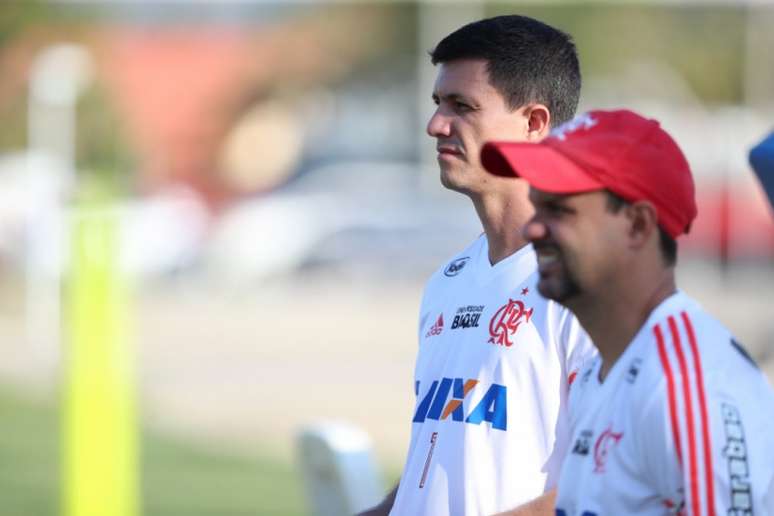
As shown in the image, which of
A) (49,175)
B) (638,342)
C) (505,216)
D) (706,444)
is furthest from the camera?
(49,175)

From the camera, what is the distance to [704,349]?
8.94 ft

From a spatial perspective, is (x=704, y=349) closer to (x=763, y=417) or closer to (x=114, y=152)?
(x=763, y=417)

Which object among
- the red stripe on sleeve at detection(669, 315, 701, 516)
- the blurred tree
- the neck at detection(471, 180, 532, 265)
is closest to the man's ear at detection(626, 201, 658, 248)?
the red stripe on sleeve at detection(669, 315, 701, 516)

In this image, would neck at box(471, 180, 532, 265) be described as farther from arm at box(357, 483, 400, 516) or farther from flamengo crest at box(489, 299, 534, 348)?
arm at box(357, 483, 400, 516)

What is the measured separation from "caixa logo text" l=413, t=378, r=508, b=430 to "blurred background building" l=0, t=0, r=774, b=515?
831mm

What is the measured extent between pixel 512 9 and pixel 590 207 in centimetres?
4888

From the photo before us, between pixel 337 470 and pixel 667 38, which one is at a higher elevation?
pixel 667 38

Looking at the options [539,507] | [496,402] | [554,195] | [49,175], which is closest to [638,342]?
[554,195]

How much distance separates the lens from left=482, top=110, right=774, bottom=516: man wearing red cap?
2.63 meters

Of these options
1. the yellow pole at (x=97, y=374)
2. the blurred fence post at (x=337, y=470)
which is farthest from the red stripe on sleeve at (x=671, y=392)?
the yellow pole at (x=97, y=374)

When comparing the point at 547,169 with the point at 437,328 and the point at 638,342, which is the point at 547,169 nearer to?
the point at 638,342

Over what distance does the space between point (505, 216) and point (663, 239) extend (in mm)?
1112

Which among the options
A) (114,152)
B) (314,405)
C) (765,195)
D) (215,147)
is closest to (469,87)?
(765,195)

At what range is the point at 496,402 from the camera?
146 inches
